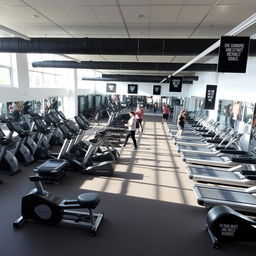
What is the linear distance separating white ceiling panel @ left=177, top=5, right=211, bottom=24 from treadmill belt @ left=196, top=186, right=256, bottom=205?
3.30 m

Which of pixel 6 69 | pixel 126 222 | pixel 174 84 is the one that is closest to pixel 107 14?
pixel 126 222

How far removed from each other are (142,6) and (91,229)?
3810mm

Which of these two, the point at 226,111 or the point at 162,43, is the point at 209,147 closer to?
the point at 226,111

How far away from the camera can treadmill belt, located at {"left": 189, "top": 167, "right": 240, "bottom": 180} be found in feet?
16.6

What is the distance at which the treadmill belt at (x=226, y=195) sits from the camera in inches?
150

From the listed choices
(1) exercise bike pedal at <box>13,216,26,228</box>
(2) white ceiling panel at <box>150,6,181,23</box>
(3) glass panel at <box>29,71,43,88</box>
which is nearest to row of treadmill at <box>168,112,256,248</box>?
(1) exercise bike pedal at <box>13,216,26,228</box>

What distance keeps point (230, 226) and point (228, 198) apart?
0.94 metres

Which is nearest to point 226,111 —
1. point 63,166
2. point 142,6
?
point 142,6

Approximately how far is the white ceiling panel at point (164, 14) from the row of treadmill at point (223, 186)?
3.30 metres

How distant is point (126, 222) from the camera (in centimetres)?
358

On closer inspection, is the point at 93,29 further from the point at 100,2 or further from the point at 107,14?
the point at 100,2

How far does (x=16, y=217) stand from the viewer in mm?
3572

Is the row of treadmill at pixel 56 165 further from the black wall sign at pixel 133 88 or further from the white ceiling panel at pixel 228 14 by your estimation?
the black wall sign at pixel 133 88

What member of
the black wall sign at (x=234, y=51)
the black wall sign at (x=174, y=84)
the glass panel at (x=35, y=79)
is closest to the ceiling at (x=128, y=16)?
the black wall sign at (x=234, y=51)
